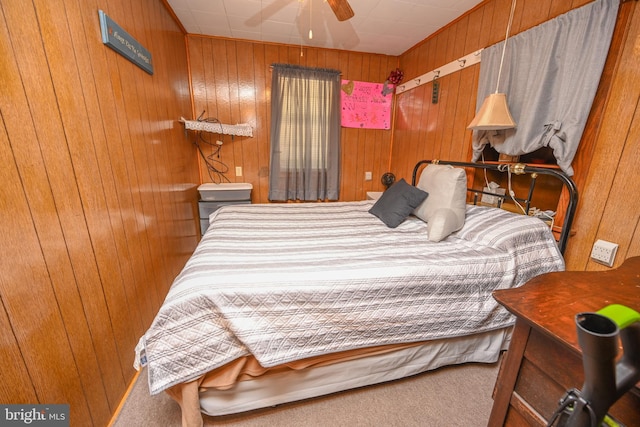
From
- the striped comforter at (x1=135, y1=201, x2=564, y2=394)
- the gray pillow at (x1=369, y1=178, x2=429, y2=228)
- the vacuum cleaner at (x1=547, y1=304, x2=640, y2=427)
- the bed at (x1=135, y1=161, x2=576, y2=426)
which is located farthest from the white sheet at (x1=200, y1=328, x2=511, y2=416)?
the vacuum cleaner at (x1=547, y1=304, x2=640, y2=427)

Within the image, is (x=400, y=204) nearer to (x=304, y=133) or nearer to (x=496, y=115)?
(x=496, y=115)

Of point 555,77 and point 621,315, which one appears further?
point 555,77

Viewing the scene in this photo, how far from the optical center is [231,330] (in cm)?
101

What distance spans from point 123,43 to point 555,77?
2.53 m

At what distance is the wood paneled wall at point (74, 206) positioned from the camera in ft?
2.54

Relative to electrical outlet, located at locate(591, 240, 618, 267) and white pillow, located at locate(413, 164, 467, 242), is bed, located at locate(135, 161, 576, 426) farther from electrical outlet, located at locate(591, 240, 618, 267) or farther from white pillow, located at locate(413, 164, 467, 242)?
electrical outlet, located at locate(591, 240, 618, 267)

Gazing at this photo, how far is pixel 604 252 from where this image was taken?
4.20ft

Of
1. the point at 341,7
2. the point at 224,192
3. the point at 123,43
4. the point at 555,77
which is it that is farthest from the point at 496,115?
the point at 224,192

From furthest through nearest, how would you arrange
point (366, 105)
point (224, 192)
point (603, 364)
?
point (366, 105)
point (224, 192)
point (603, 364)

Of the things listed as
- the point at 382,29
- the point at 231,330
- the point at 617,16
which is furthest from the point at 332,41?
the point at 231,330

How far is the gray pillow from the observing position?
6.31 ft

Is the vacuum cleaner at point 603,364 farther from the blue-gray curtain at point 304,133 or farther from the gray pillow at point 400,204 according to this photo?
the blue-gray curtain at point 304,133

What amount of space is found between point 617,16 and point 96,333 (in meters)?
2.87

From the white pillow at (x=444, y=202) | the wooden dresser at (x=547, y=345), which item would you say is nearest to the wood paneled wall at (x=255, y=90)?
the white pillow at (x=444, y=202)
